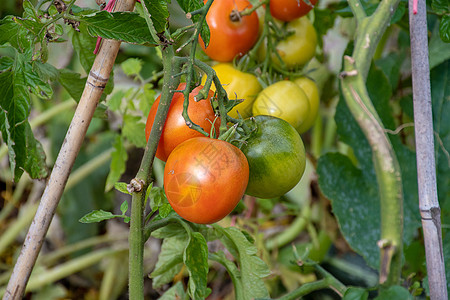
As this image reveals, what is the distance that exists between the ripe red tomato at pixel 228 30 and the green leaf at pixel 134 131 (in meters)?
0.22

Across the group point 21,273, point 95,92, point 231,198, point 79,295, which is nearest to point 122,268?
point 79,295

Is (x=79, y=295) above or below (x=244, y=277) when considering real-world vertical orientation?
below

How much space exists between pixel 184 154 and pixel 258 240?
64 centimetres

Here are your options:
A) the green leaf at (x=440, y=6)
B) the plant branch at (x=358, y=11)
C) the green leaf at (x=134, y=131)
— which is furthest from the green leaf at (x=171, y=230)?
the green leaf at (x=440, y=6)

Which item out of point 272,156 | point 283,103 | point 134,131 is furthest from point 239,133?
point 134,131

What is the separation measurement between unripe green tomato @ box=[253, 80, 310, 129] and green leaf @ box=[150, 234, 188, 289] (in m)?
0.22

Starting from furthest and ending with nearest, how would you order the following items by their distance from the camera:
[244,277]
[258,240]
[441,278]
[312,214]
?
[312,214], [258,240], [244,277], [441,278]

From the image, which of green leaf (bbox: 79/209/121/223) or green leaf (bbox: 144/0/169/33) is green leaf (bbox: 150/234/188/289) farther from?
green leaf (bbox: 144/0/169/33)

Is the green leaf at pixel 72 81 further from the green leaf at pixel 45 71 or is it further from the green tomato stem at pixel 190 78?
the green tomato stem at pixel 190 78

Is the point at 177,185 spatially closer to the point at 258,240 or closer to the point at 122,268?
the point at 258,240

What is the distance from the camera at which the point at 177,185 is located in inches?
19.1

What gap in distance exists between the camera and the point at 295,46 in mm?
757

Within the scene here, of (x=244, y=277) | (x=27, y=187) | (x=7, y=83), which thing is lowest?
(x=27, y=187)

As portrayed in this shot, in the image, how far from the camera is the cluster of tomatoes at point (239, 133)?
478 mm
